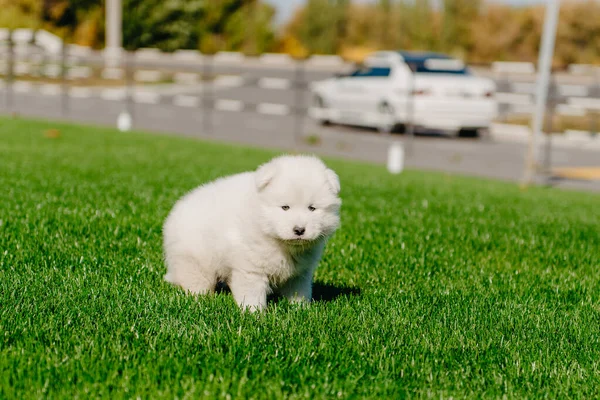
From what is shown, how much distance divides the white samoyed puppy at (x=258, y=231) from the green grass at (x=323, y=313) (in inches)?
6.1

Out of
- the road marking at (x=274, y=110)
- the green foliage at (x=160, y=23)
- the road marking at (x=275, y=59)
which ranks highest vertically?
the green foliage at (x=160, y=23)

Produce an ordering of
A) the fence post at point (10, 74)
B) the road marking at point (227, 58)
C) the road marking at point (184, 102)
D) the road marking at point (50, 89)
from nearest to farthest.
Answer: the fence post at point (10, 74)
the road marking at point (184, 102)
the road marking at point (50, 89)
the road marking at point (227, 58)

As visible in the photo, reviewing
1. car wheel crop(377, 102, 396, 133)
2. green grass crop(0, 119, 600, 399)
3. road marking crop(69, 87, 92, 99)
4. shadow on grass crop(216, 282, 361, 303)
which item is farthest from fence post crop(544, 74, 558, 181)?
road marking crop(69, 87, 92, 99)

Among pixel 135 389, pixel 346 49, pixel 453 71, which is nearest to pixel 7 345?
pixel 135 389

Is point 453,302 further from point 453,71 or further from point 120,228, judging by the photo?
point 453,71

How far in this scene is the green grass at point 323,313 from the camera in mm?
3771

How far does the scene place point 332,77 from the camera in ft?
121

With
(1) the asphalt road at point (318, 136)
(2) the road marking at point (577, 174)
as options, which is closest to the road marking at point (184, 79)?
(1) the asphalt road at point (318, 136)

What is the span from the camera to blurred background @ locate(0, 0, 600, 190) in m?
22.6

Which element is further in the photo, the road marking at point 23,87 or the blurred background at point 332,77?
the road marking at point 23,87

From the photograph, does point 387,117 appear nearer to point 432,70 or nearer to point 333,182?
point 432,70

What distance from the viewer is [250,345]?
4.12 meters

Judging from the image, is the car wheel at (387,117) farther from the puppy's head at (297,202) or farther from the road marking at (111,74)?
the puppy's head at (297,202)

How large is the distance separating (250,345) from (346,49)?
225 feet
